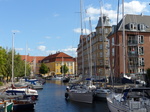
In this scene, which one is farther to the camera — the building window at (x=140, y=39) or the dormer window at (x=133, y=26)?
the building window at (x=140, y=39)

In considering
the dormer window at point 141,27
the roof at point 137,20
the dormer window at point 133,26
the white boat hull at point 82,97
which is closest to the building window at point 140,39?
the dormer window at point 141,27

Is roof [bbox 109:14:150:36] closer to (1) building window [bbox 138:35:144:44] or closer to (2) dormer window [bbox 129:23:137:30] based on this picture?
(2) dormer window [bbox 129:23:137:30]

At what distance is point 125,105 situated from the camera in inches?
799

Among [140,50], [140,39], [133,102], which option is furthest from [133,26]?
[133,102]

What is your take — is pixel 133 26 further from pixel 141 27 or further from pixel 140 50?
pixel 140 50

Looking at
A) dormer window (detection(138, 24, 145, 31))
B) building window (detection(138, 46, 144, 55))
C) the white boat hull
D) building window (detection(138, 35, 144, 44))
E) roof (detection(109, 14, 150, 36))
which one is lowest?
the white boat hull

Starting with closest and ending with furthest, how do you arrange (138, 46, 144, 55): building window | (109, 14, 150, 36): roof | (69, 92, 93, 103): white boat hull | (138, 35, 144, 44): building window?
(69, 92, 93, 103): white boat hull → (138, 46, 144, 55): building window → (138, 35, 144, 44): building window → (109, 14, 150, 36): roof

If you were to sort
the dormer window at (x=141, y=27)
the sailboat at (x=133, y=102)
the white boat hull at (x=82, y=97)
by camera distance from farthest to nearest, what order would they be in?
the dormer window at (x=141, y=27) → the white boat hull at (x=82, y=97) → the sailboat at (x=133, y=102)

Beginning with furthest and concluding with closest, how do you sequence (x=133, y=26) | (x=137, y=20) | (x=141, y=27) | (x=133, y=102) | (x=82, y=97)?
(x=137, y=20) → (x=141, y=27) → (x=133, y=26) → (x=82, y=97) → (x=133, y=102)

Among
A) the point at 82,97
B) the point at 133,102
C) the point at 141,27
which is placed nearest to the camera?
the point at 133,102

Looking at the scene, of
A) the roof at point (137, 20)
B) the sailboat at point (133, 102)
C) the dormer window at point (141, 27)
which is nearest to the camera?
the sailboat at point (133, 102)

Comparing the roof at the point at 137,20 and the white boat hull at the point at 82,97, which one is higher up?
the roof at the point at 137,20

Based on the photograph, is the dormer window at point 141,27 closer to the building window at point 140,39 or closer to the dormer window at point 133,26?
the dormer window at point 133,26

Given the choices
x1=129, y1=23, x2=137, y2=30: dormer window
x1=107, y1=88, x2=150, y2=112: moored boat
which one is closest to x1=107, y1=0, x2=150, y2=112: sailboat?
x1=107, y1=88, x2=150, y2=112: moored boat
